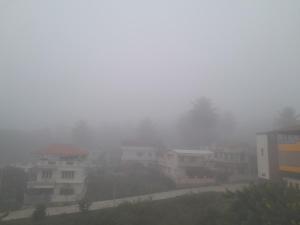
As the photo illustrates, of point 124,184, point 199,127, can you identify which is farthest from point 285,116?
point 124,184

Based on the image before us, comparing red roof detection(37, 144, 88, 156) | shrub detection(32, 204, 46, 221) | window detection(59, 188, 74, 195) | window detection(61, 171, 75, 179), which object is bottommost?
window detection(59, 188, 74, 195)

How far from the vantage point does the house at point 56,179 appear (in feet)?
85.9

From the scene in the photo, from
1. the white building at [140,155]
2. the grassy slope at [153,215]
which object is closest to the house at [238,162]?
the white building at [140,155]

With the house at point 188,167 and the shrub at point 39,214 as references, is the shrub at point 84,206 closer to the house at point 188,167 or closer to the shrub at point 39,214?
the shrub at point 39,214

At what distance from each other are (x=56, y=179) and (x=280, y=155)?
80.2 feet

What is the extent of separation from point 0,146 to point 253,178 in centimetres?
5654

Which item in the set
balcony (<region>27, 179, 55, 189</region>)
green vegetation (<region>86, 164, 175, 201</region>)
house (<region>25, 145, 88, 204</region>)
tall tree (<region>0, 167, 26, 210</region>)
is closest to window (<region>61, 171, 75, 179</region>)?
house (<region>25, 145, 88, 204</region>)

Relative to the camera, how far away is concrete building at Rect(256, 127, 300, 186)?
24.3 meters

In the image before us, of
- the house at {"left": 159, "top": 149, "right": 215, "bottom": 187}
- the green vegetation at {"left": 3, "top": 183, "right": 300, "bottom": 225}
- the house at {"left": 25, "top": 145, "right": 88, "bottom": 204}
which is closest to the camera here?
the green vegetation at {"left": 3, "top": 183, "right": 300, "bottom": 225}

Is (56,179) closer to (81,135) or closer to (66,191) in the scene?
(66,191)

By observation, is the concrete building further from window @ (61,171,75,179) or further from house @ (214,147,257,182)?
window @ (61,171,75,179)

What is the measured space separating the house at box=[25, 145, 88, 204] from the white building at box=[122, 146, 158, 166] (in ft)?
39.8

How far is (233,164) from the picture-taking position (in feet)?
120

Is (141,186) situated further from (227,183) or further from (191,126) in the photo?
(191,126)
